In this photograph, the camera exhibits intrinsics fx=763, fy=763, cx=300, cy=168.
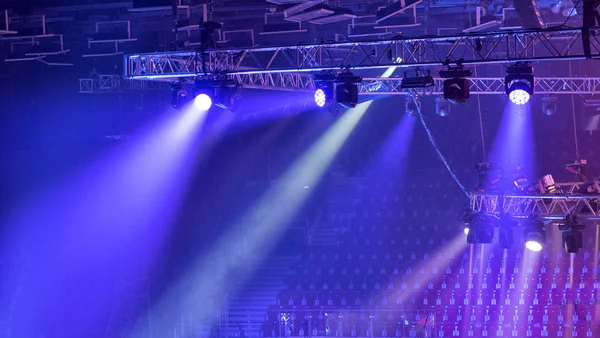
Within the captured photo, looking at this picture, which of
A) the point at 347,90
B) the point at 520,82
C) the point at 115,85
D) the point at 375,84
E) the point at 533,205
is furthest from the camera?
the point at 115,85

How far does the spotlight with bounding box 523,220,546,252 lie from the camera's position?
10086mm

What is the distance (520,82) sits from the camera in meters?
8.72

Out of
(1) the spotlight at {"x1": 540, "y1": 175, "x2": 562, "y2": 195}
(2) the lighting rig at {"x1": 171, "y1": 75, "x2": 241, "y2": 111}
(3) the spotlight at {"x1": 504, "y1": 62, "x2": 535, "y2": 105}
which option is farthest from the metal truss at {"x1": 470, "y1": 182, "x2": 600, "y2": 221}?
(2) the lighting rig at {"x1": 171, "y1": 75, "x2": 241, "y2": 111}

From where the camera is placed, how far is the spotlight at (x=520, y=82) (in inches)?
342

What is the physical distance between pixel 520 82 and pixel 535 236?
2.41m

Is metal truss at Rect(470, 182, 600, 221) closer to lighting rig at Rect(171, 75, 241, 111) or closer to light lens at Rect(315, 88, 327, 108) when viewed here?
light lens at Rect(315, 88, 327, 108)

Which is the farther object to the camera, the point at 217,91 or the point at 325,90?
the point at 217,91

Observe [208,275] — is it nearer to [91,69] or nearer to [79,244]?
[79,244]

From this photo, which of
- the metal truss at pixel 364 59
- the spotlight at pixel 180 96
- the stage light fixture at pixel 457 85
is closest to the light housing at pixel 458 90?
the stage light fixture at pixel 457 85

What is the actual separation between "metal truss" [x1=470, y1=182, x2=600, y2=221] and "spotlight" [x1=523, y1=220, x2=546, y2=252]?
21 cm

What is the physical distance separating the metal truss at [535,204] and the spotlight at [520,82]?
2.02 m

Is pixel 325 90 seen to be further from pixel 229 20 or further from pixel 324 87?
pixel 229 20

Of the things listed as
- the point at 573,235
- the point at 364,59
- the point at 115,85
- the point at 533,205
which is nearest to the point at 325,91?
the point at 364,59

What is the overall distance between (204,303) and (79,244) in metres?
2.80
